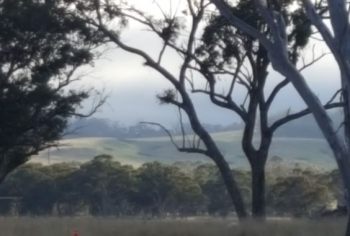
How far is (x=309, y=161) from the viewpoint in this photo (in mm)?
85312

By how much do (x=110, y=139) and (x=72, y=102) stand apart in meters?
64.1

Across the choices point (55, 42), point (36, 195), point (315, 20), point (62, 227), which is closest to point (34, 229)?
point (62, 227)

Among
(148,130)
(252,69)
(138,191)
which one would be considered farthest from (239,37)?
(148,130)

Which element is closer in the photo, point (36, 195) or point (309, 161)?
point (36, 195)

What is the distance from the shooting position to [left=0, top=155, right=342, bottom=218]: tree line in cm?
4259

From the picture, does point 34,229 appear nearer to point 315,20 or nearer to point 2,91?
point 315,20

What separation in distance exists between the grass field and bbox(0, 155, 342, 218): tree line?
3307cm

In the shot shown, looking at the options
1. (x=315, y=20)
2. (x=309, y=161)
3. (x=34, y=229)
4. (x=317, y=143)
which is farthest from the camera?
(x=317, y=143)

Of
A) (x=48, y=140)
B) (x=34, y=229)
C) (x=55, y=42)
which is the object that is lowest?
(x=34, y=229)

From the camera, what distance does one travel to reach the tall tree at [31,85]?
31812 millimetres

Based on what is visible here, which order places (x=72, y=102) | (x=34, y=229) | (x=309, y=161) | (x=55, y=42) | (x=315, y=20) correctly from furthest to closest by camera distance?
(x=309, y=161)
(x=72, y=102)
(x=55, y=42)
(x=34, y=229)
(x=315, y=20)

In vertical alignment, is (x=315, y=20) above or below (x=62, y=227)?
above

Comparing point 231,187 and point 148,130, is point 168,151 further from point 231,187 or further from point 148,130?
point 231,187

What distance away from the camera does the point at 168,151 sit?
9400 centimetres
